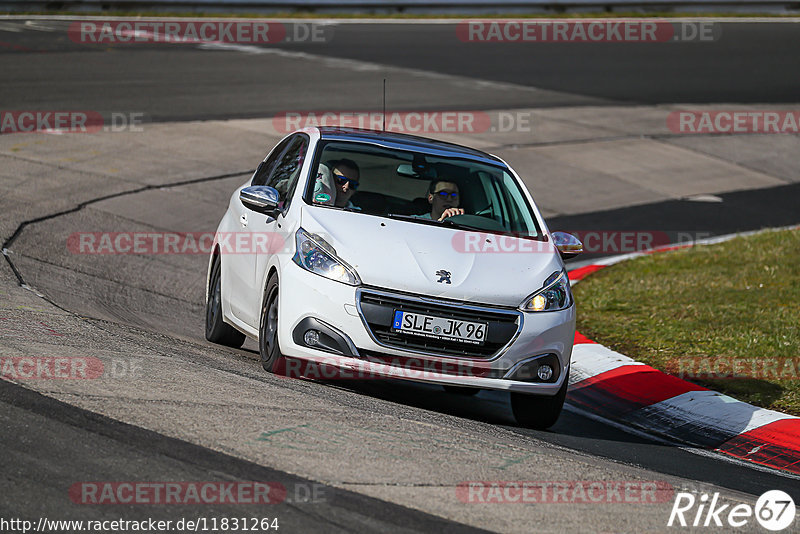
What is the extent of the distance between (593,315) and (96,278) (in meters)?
4.47

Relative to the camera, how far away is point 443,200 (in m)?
7.92

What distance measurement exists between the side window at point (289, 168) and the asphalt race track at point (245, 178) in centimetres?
121

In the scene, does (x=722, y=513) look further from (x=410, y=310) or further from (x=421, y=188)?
(x=421, y=188)

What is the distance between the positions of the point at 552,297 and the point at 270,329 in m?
1.73

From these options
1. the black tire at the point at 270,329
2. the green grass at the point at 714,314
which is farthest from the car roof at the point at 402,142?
the green grass at the point at 714,314

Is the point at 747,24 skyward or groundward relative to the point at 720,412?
skyward

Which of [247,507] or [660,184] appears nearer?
[247,507]

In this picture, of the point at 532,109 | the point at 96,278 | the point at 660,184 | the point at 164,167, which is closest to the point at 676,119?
the point at 532,109

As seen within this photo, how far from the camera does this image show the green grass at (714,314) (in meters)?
8.76

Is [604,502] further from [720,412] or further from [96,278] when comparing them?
[96,278]

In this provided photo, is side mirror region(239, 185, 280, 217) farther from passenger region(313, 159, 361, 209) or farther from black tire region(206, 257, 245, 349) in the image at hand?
black tire region(206, 257, 245, 349)

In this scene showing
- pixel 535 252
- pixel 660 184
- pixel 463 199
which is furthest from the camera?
pixel 660 184

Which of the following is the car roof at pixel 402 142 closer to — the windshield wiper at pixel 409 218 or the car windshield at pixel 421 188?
the car windshield at pixel 421 188

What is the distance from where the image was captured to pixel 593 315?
10.7 metres
